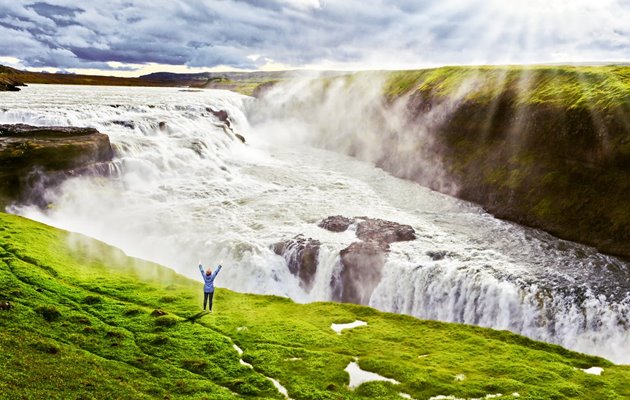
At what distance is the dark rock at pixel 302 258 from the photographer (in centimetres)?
3981

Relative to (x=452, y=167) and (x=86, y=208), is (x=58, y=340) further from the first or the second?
(x=452, y=167)

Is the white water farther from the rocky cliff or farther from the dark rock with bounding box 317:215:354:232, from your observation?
the rocky cliff

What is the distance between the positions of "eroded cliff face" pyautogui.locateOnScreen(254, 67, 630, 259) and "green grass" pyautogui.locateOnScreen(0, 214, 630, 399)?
24.5 metres

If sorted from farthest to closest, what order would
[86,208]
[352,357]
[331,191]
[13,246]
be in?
[331,191], [86,208], [13,246], [352,357]

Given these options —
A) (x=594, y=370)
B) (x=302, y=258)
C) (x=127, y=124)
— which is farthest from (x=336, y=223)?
(x=127, y=124)

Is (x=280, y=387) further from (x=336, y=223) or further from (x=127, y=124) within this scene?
(x=127, y=124)

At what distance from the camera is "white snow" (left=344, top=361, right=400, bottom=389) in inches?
826

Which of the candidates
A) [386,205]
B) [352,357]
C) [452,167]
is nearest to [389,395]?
[352,357]

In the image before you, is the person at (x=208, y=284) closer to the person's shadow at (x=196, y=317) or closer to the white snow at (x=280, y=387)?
the person's shadow at (x=196, y=317)

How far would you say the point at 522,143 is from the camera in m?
57.6

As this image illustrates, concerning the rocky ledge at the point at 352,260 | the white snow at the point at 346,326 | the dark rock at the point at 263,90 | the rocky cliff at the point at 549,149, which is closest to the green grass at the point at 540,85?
the rocky cliff at the point at 549,149

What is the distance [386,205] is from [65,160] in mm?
35238

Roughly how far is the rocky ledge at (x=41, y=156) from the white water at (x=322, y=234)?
1.64m

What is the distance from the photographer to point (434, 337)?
26000mm
